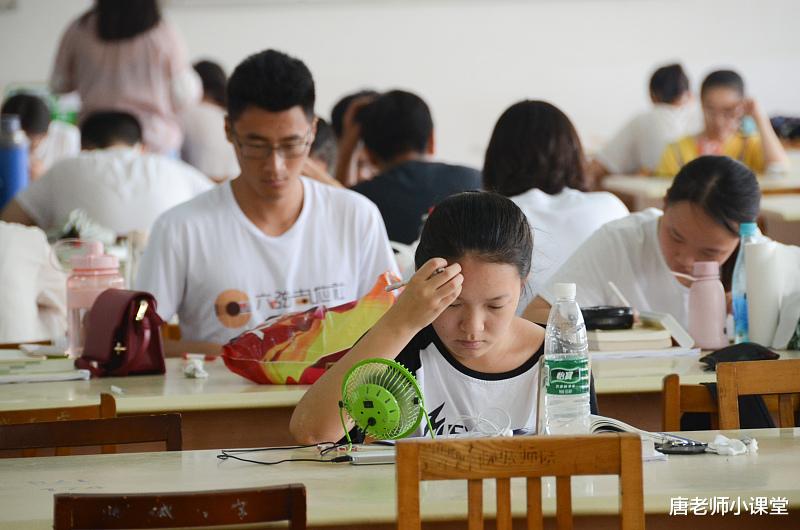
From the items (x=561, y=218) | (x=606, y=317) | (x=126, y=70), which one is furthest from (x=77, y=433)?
(x=126, y=70)

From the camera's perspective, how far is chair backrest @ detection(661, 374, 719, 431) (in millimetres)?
2273

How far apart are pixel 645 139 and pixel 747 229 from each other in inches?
183

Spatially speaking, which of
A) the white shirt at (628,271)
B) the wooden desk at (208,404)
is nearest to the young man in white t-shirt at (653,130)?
the white shirt at (628,271)

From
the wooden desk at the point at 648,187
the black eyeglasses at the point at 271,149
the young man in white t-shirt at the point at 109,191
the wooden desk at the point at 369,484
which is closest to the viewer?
the wooden desk at the point at 369,484

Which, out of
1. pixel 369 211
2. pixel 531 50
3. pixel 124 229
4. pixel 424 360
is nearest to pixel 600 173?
pixel 531 50

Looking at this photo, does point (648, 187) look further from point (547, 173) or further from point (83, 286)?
point (83, 286)

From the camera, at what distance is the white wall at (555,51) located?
949cm

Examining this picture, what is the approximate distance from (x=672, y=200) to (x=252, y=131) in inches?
41.2

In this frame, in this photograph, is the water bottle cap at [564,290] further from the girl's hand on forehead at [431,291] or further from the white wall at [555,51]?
the white wall at [555,51]

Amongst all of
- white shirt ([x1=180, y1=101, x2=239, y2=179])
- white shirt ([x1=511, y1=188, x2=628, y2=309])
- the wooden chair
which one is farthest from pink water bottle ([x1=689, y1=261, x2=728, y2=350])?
white shirt ([x1=180, y1=101, x2=239, y2=179])

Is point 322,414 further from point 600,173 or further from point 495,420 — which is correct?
point 600,173

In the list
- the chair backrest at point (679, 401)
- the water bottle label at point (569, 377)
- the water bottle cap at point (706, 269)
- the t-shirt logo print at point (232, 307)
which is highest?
the water bottle cap at point (706, 269)

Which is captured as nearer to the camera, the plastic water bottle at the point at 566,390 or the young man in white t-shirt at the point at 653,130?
the plastic water bottle at the point at 566,390

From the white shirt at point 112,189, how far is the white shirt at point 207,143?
2077mm
